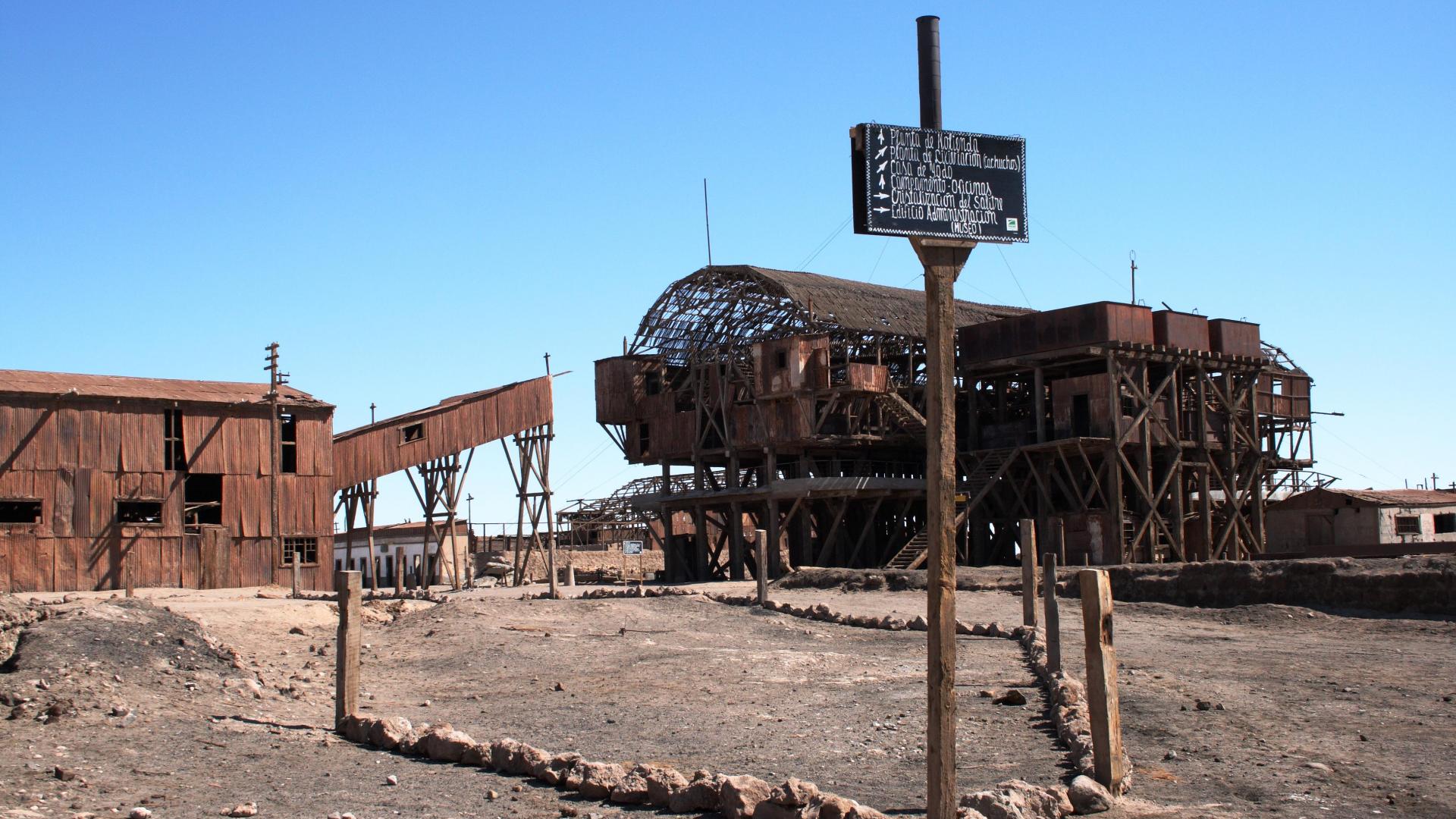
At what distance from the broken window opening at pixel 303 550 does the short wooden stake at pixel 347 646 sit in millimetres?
24207

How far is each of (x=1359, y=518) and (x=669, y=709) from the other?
43.7 meters

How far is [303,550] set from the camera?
40.2 metres

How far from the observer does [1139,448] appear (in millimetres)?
46188

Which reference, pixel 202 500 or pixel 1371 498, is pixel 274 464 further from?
pixel 1371 498

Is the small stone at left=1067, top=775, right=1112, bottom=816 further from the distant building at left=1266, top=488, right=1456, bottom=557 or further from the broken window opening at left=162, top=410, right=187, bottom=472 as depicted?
the distant building at left=1266, top=488, right=1456, bottom=557

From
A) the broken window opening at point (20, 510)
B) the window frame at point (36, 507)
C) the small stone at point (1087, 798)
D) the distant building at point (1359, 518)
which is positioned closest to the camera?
the small stone at point (1087, 798)

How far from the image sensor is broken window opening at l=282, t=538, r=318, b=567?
130 feet

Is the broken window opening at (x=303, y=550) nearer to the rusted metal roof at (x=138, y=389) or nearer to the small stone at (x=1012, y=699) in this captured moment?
the rusted metal roof at (x=138, y=389)

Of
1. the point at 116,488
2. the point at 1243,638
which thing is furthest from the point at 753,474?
the point at 1243,638

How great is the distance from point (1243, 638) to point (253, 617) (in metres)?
17.2

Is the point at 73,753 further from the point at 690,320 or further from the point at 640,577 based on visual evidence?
the point at 640,577

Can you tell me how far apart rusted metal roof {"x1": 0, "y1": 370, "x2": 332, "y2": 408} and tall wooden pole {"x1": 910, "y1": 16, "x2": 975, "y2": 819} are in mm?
31654

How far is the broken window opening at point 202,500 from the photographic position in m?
38.0

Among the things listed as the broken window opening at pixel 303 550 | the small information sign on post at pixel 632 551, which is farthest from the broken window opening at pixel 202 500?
the small information sign on post at pixel 632 551
